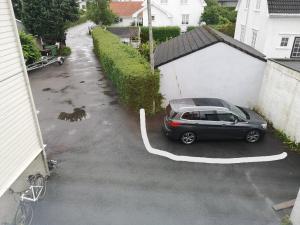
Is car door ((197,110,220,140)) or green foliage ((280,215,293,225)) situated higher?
car door ((197,110,220,140))

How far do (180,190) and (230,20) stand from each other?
43409 mm

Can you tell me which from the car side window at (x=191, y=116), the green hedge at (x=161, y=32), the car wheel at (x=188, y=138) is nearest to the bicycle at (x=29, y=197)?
the car wheel at (x=188, y=138)

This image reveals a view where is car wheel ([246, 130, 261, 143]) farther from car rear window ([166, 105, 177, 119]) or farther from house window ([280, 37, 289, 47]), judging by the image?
house window ([280, 37, 289, 47])

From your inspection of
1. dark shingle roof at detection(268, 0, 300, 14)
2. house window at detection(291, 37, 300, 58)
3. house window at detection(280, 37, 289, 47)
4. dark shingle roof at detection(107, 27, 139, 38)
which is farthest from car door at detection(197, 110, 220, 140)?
dark shingle roof at detection(107, 27, 139, 38)

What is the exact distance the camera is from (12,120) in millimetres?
6824

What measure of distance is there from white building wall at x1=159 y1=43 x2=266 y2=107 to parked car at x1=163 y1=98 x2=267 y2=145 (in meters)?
3.00

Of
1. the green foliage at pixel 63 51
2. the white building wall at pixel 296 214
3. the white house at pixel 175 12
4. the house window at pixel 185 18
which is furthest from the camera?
the house window at pixel 185 18

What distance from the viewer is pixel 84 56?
29.2 m

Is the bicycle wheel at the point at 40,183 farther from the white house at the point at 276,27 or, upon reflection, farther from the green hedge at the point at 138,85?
the white house at the point at 276,27

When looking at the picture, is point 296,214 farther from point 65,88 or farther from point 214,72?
point 65,88

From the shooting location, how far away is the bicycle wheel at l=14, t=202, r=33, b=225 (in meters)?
7.04

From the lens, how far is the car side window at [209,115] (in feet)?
34.5

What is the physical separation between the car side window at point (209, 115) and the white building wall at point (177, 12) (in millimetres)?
33106

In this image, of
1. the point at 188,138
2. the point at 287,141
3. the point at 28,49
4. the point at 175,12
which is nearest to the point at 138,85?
the point at 188,138
